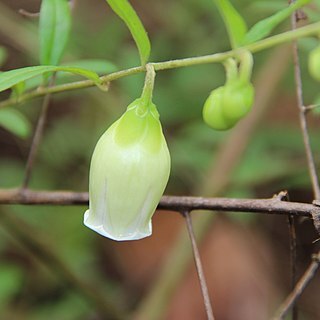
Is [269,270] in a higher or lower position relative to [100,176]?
higher

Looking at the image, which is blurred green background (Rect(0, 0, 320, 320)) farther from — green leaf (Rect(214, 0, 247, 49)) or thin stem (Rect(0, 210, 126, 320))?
green leaf (Rect(214, 0, 247, 49))

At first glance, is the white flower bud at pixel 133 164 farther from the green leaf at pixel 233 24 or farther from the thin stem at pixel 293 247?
the thin stem at pixel 293 247

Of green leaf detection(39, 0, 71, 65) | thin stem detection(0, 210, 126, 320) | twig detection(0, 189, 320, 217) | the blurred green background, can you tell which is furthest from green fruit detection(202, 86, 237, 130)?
the blurred green background

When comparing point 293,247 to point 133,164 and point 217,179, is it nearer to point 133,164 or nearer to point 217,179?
point 133,164

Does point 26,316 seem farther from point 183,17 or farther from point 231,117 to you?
point 231,117

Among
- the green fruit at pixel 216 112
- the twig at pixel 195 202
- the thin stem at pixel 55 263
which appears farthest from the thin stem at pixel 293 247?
the thin stem at pixel 55 263

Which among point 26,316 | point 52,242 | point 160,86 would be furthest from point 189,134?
point 26,316
